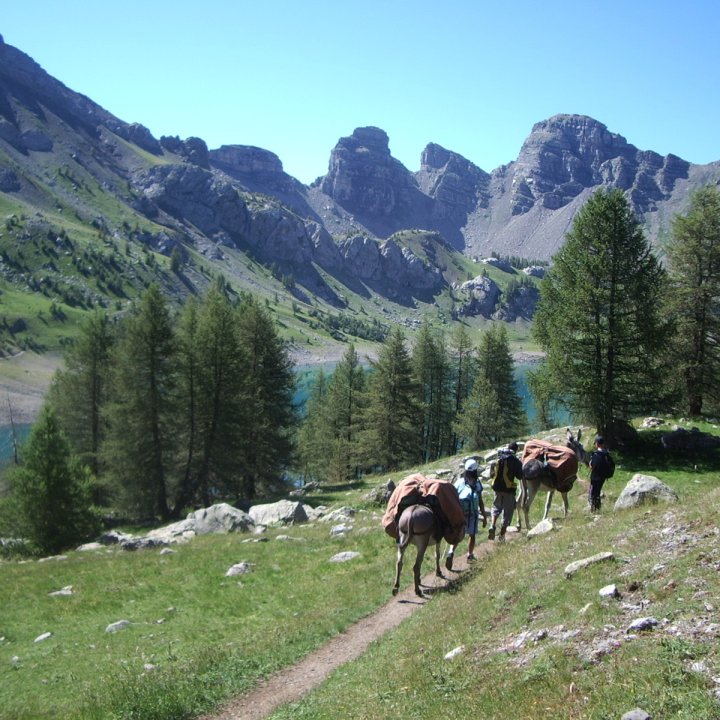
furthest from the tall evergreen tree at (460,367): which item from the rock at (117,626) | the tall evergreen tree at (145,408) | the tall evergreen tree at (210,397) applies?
the rock at (117,626)

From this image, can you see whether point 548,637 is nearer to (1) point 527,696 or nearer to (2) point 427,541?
(1) point 527,696

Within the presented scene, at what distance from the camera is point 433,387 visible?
6519cm

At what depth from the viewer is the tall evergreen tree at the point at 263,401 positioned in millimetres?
44906

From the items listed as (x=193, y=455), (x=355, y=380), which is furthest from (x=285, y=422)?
(x=355, y=380)

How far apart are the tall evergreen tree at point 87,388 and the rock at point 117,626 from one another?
116 ft

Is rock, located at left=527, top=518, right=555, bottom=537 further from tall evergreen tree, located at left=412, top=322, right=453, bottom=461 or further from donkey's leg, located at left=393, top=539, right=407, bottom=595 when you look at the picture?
tall evergreen tree, located at left=412, top=322, right=453, bottom=461

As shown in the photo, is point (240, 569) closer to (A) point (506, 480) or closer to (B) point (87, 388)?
(A) point (506, 480)

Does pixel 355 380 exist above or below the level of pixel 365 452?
above

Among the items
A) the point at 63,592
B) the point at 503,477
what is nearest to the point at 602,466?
the point at 503,477

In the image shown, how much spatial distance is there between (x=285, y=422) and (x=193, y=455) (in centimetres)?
836

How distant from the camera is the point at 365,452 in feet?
179

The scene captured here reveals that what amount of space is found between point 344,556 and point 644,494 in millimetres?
9689

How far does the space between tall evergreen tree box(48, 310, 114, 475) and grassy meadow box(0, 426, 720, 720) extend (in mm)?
29007

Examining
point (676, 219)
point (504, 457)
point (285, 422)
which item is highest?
point (676, 219)
